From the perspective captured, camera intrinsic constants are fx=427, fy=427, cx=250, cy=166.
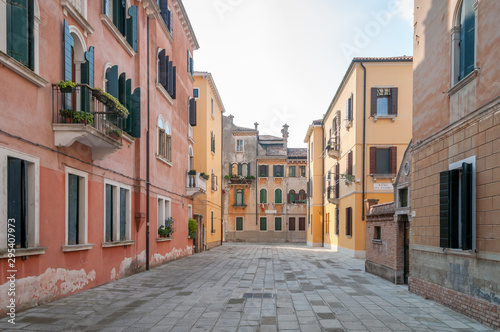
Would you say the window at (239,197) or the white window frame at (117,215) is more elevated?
the white window frame at (117,215)

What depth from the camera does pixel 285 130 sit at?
4872 centimetres

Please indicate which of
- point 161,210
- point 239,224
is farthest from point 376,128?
point 239,224

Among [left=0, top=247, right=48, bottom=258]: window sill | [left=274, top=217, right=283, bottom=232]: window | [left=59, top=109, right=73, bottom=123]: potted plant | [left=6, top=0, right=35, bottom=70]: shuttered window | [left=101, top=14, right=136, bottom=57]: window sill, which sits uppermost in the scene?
[left=101, top=14, right=136, bottom=57]: window sill

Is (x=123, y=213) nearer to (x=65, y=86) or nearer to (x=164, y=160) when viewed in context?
(x=164, y=160)

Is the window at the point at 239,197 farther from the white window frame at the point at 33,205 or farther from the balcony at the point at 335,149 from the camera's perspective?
the white window frame at the point at 33,205

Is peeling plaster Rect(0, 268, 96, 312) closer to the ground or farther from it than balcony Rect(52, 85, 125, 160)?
closer to the ground

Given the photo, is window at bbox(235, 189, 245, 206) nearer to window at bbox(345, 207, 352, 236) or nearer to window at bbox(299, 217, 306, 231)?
window at bbox(299, 217, 306, 231)

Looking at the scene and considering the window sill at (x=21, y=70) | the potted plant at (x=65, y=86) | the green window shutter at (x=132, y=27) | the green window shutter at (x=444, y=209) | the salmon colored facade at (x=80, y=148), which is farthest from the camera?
the green window shutter at (x=132, y=27)

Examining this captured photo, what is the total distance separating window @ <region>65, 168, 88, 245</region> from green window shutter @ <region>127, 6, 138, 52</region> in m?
5.57

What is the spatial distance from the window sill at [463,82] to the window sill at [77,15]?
8187 millimetres

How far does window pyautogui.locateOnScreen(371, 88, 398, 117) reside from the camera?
70.6 ft

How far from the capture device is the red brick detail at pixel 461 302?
→ 665 centimetres

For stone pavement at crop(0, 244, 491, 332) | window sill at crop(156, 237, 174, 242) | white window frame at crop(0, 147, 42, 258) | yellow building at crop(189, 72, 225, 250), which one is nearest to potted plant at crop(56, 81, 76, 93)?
white window frame at crop(0, 147, 42, 258)

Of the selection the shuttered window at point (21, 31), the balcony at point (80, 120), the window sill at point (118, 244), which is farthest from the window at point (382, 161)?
the shuttered window at point (21, 31)
